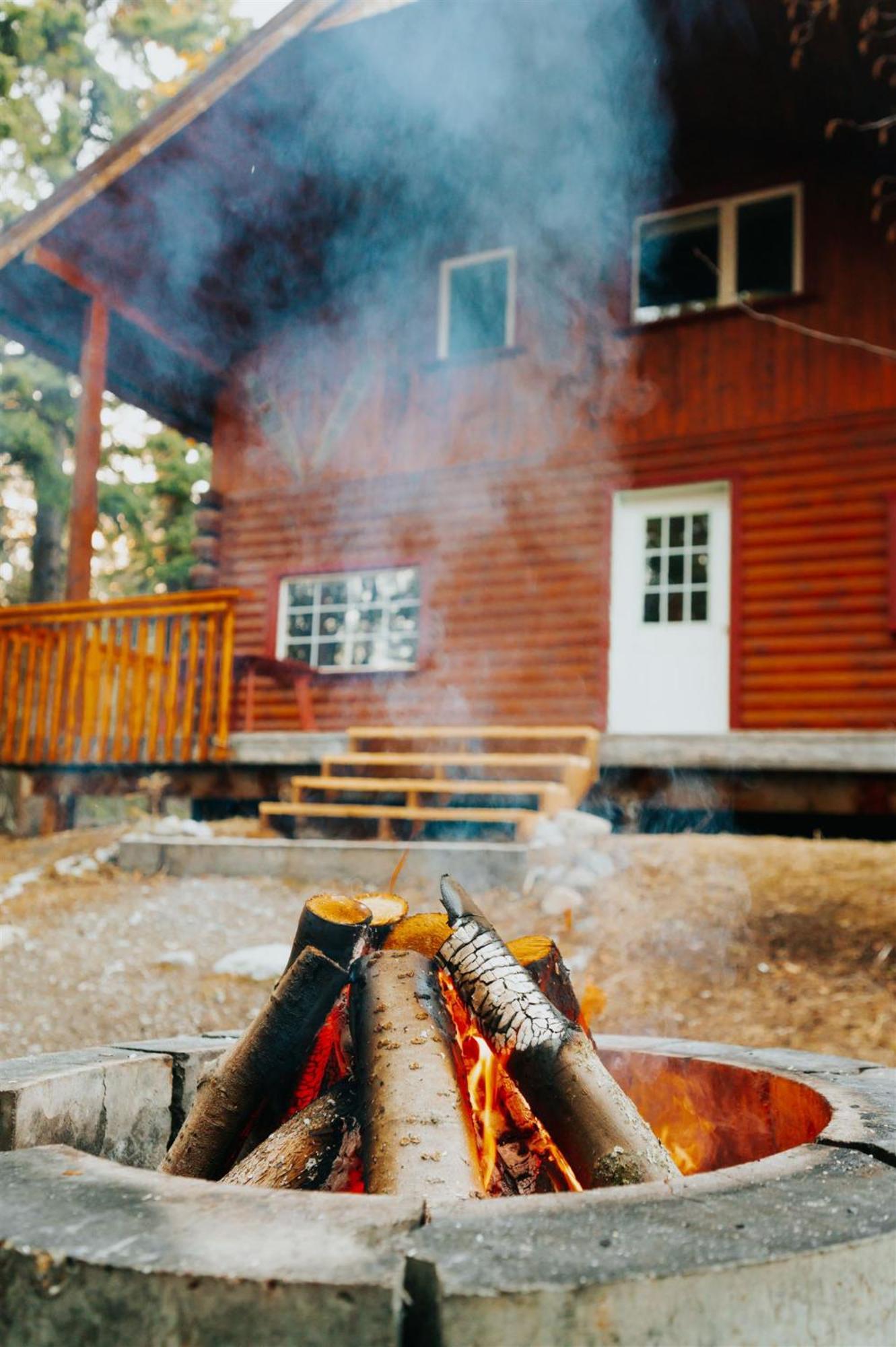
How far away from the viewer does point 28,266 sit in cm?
884

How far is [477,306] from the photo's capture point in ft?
31.0

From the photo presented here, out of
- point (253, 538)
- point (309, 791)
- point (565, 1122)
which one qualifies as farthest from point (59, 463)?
point (565, 1122)

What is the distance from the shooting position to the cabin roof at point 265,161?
7.62 m

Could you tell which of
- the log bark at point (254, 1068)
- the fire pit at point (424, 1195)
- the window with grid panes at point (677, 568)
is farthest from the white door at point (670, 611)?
the log bark at point (254, 1068)

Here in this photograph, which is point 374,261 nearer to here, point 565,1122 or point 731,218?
point 731,218

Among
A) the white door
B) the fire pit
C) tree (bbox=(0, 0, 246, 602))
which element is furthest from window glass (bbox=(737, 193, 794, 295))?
tree (bbox=(0, 0, 246, 602))

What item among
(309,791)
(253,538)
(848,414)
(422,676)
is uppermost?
(848,414)

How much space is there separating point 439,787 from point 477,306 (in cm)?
521

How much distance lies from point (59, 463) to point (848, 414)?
12.0 m

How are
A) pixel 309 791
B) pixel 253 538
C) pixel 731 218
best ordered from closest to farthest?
pixel 309 791
pixel 731 218
pixel 253 538

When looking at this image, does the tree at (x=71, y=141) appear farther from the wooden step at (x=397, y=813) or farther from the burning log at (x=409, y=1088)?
the burning log at (x=409, y=1088)

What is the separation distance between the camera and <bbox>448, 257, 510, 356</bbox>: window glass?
9.30m

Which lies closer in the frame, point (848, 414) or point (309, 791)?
point (309, 791)

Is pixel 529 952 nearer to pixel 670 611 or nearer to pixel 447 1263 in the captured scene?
pixel 447 1263
